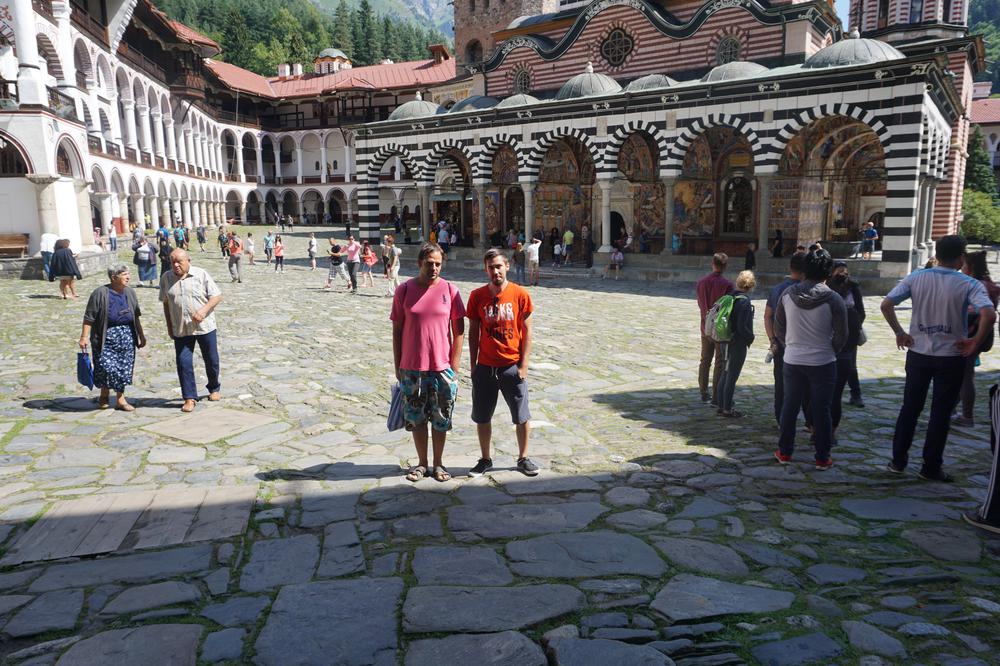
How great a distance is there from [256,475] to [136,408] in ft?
8.07

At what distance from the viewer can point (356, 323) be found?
37.9ft

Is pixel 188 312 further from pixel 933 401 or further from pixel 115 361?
pixel 933 401

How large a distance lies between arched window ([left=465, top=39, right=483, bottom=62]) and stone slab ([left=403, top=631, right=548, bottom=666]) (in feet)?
128

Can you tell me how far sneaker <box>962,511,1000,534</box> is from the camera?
390 cm

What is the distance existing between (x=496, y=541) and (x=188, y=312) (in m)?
4.03

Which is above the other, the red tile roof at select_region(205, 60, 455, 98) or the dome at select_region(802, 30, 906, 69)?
the red tile roof at select_region(205, 60, 455, 98)

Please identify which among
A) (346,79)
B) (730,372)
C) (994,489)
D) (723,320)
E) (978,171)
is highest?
(346,79)

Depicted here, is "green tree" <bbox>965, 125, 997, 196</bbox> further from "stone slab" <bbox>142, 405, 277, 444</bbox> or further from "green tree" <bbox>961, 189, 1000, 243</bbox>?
"stone slab" <bbox>142, 405, 277, 444</bbox>

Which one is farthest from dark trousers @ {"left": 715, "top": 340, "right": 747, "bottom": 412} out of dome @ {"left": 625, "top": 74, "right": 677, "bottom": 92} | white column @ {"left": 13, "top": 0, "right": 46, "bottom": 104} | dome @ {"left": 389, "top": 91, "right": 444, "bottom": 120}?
dome @ {"left": 389, "top": 91, "right": 444, "bottom": 120}

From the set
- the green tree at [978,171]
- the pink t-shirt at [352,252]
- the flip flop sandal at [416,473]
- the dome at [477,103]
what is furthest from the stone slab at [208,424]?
the green tree at [978,171]

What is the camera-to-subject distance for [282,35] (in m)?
81.1

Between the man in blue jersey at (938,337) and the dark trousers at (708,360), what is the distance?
5.91 feet

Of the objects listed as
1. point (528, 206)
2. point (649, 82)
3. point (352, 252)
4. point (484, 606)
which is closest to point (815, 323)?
point (484, 606)

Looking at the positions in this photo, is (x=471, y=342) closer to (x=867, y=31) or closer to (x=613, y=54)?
(x=613, y=54)
